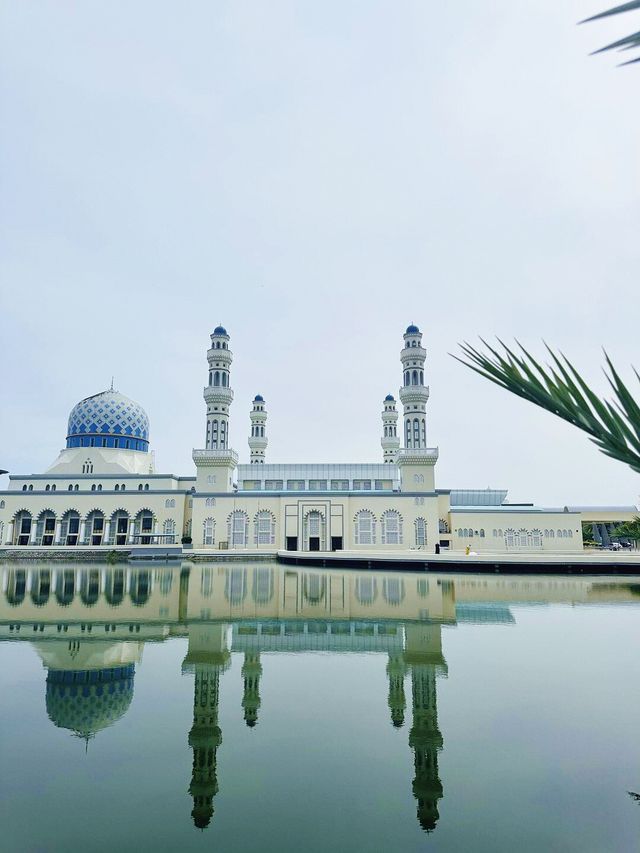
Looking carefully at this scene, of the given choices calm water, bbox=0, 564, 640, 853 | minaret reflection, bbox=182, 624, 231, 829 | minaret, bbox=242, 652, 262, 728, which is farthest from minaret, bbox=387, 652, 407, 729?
minaret reflection, bbox=182, 624, 231, 829

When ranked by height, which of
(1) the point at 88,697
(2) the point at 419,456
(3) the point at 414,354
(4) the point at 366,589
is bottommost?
(1) the point at 88,697

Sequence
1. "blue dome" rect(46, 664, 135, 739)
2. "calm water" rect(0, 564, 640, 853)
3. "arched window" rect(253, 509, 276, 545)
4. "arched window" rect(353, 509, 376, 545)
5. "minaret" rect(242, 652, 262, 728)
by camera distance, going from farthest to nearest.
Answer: "arched window" rect(253, 509, 276, 545) → "arched window" rect(353, 509, 376, 545) → "minaret" rect(242, 652, 262, 728) → "blue dome" rect(46, 664, 135, 739) → "calm water" rect(0, 564, 640, 853)

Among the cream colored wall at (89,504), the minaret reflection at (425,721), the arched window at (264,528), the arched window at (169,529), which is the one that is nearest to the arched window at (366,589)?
the minaret reflection at (425,721)

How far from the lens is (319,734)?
691cm

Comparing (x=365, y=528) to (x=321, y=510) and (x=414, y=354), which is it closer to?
(x=321, y=510)

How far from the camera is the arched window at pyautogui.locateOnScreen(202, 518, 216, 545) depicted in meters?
46.7

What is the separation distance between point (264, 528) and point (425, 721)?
134ft

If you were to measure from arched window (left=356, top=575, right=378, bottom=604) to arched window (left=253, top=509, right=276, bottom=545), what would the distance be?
19458 millimetres

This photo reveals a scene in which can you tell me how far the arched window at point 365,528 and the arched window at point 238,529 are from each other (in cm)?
905

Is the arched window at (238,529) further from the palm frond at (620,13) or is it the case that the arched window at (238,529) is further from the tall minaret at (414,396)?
the palm frond at (620,13)

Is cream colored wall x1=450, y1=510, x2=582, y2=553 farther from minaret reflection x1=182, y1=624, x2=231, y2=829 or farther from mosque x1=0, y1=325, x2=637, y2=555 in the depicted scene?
minaret reflection x1=182, y1=624, x2=231, y2=829

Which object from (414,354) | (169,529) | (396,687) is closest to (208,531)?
(169,529)

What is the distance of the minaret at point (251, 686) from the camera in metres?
7.63

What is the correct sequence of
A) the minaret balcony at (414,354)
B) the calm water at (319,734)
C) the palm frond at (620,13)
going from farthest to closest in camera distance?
the minaret balcony at (414,354)
the calm water at (319,734)
the palm frond at (620,13)
